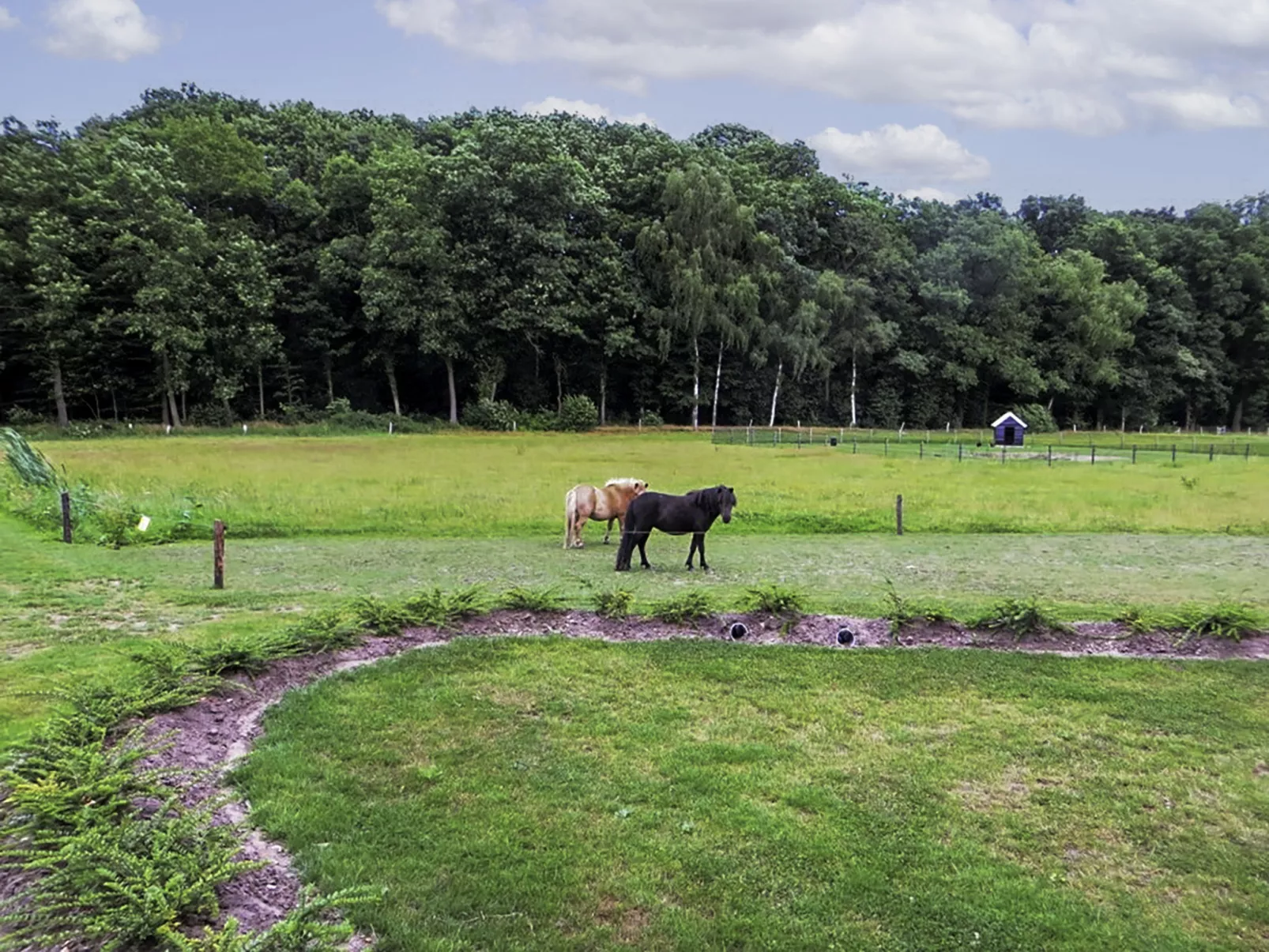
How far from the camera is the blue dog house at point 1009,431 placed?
54.3 meters

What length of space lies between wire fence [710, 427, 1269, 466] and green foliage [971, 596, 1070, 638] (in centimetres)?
3286

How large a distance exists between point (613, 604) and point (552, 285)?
158 ft

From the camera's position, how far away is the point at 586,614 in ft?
36.2

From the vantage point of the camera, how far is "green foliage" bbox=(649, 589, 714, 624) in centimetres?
1072

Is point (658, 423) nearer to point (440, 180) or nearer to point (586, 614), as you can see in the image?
point (440, 180)

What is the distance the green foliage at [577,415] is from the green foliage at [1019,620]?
48238 millimetres

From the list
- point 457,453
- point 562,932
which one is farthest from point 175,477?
point 562,932

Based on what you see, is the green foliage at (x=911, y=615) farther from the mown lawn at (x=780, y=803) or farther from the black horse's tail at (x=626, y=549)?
the black horse's tail at (x=626, y=549)

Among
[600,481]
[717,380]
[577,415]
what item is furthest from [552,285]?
[600,481]

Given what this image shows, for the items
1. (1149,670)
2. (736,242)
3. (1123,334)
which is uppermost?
(736,242)

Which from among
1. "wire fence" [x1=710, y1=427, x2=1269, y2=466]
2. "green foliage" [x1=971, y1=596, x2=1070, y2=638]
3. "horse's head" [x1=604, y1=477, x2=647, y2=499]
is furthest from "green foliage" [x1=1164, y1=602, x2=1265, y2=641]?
"wire fence" [x1=710, y1=427, x2=1269, y2=466]

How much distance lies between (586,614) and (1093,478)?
28830mm

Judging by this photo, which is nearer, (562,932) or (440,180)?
(562,932)

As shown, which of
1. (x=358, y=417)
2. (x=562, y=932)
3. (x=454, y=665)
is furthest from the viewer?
(x=358, y=417)
